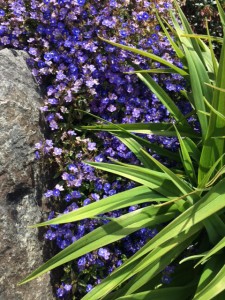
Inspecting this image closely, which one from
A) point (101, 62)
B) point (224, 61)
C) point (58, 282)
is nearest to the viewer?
point (224, 61)

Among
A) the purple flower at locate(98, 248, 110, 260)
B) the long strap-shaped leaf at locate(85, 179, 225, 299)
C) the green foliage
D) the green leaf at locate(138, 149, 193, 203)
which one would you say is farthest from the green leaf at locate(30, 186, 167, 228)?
the purple flower at locate(98, 248, 110, 260)

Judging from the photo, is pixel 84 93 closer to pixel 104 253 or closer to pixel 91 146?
pixel 91 146

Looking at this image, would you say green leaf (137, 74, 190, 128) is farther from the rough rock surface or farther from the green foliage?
the rough rock surface

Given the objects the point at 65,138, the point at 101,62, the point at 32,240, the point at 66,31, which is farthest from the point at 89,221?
the point at 66,31

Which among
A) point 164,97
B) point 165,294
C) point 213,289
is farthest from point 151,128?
point 213,289

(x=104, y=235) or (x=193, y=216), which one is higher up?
(x=193, y=216)

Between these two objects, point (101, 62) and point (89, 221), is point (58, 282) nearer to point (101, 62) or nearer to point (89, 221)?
point (89, 221)
